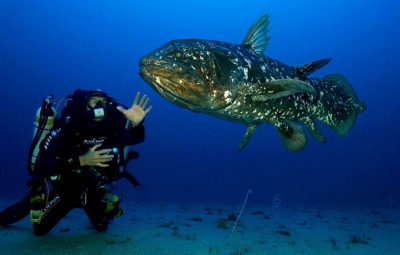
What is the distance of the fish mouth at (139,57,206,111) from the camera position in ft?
10.5

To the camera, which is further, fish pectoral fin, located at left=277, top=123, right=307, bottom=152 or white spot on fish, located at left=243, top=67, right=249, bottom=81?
fish pectoral fin, located at left=277, top=123, right=307, bottom=152

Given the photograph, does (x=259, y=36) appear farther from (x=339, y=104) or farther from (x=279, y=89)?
(x=339, y=104)

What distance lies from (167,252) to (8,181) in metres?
55.1

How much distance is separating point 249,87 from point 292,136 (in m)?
1.19

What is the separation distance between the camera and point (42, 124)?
244 inches

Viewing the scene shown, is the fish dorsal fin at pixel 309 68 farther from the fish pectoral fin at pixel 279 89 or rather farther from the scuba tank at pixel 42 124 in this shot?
the scuba tank at pixel 42 124

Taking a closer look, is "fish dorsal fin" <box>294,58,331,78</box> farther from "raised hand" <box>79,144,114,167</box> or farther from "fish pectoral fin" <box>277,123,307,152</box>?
"raised hand" <box>79,144,114,167</box>

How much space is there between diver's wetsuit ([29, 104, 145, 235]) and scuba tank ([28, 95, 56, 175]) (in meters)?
0.20

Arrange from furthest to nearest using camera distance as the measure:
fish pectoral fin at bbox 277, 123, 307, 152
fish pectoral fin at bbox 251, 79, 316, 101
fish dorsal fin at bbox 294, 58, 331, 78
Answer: fish dorsal fin at bbox 294, 58, 331, 78 → fish pectoral fin at bbox 277, 123, 307, 152 → fish pectoral fin at bbox 251, 79, 316, 101

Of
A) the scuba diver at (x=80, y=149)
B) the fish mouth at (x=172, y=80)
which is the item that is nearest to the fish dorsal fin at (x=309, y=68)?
the fish mouth at (x=172, y=80)

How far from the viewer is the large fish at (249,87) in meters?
3.30

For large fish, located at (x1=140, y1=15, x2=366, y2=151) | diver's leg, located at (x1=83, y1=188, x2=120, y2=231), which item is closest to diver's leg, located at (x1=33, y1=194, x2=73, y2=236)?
diver's leg, located at (x1=83, y1=188, x2=120, y2=231)

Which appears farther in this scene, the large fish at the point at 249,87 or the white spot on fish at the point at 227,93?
the white spot on fish at the point at 227,93

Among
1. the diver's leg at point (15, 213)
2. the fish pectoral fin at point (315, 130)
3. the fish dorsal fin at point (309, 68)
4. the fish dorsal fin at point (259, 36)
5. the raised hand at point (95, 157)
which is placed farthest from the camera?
the diver's leg at point (15, 213)
